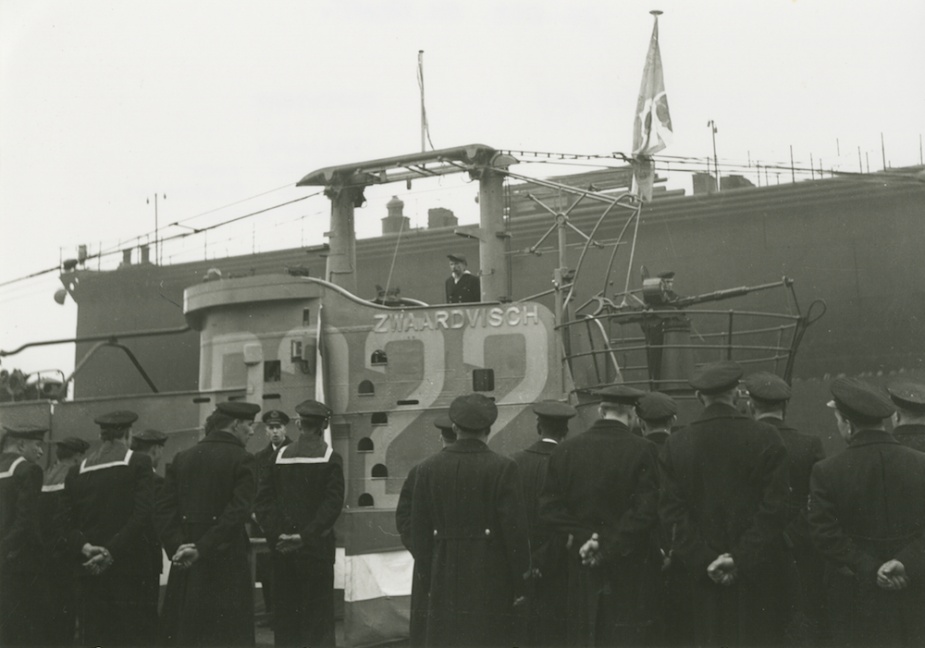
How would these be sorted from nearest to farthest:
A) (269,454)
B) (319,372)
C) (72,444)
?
(72,444)
(269,454)
(319,372)

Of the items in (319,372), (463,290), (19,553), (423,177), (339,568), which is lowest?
(339,568)

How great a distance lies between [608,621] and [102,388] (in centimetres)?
2753

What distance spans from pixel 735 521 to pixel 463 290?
24.3 ft

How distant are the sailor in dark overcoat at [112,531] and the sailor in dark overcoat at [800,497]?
4.28m

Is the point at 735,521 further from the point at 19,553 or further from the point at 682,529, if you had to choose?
the point at 19,553

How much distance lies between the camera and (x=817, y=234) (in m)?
23.2

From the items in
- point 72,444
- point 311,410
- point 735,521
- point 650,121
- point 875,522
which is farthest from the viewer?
point 650,121

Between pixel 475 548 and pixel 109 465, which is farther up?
pixel 109 465

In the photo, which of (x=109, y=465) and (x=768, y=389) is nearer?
(x=768, y=389)

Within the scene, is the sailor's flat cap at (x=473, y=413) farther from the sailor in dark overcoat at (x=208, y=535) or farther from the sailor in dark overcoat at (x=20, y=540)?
the sailor in dark overcoat at (x=20, y=540)

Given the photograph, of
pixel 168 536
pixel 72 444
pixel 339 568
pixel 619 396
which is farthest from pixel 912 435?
pixel 339 568

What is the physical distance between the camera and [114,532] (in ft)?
24.1

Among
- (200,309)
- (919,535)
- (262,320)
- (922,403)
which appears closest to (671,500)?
(919,535)

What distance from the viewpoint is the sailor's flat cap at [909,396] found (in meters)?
5.86
